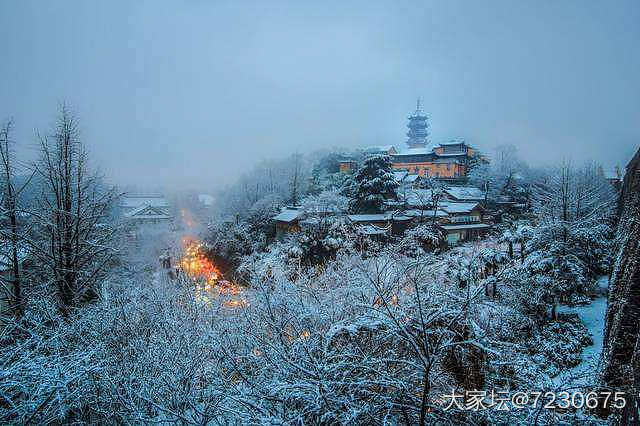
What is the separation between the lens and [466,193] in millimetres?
29609

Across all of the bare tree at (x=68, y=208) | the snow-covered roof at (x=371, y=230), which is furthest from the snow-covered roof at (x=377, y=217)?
the bare tree at (x=68, y=208)

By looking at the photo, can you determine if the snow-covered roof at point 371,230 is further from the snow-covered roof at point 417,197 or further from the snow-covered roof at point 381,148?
the snow-covered roof at point 381,148

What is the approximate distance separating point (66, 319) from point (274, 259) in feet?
44.3

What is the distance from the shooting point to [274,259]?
21.3 meters

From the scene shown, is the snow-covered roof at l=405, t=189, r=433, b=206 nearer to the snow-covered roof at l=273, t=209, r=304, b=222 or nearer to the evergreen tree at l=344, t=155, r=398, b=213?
the evergreen tree at l=344, t=155, r=398, b=213

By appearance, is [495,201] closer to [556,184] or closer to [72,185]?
[556,184]

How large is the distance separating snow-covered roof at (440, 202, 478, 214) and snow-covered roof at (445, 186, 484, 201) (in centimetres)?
213

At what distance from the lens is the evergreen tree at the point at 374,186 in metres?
25.8

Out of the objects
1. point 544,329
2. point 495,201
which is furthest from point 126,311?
point 495,201

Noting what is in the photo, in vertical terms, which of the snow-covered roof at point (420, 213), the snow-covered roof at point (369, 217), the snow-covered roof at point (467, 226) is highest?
the snow-covered roof at point (420, 213)

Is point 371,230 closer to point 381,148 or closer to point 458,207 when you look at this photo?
point 458,207

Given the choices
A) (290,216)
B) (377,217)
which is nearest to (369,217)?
(377,217)

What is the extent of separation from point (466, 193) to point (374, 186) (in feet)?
31.5

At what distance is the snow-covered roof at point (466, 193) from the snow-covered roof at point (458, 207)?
2.13 metres
